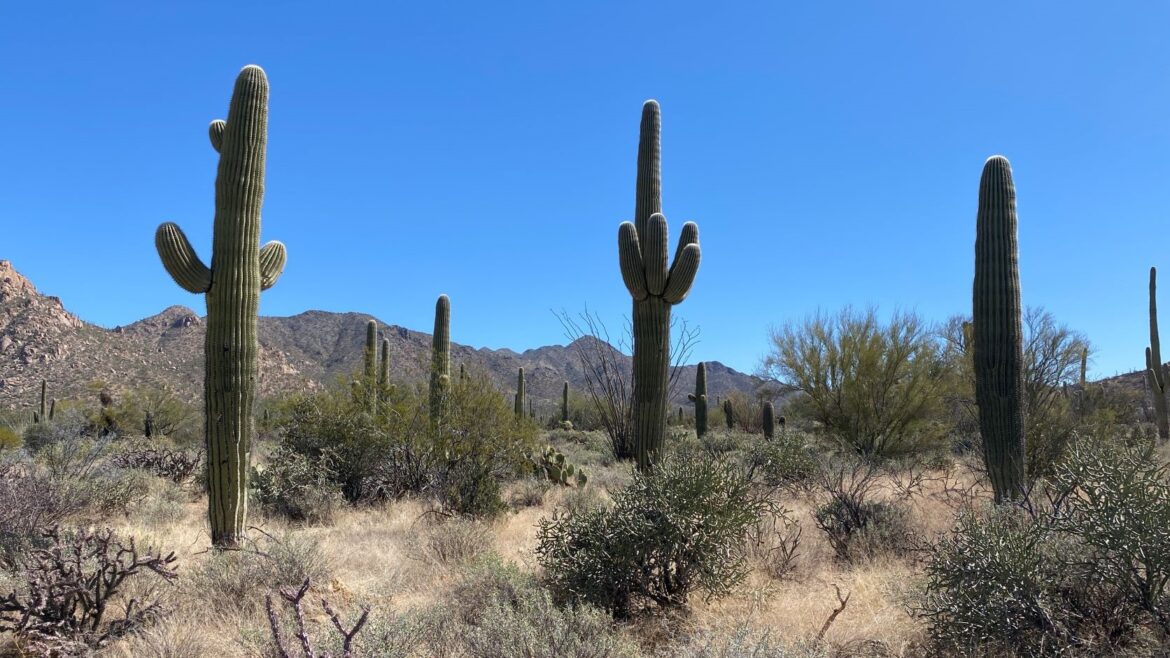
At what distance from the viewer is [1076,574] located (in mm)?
4086

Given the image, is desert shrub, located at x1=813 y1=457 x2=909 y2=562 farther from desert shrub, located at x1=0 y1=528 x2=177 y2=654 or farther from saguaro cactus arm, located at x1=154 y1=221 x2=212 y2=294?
saguaro cactus arm, located at x1=154 y1=221 x2=212 y2=294

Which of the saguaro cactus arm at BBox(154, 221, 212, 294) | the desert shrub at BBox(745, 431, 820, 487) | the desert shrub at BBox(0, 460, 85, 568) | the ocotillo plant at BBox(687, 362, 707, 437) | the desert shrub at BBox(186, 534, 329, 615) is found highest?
the saguaro cactus arm at BBox(154, 221, 212, 294)

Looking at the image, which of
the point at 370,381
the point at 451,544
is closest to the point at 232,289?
the point at 451,544

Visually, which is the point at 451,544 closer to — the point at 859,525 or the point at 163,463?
the point at 859,525

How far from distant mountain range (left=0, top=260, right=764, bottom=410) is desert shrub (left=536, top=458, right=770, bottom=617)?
17.0 meters

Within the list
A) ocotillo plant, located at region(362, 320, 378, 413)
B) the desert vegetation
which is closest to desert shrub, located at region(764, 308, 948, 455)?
the desert vegetation

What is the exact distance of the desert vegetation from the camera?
3.96m

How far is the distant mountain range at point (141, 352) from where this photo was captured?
37.9 m

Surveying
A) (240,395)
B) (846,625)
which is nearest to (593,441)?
(240,395)

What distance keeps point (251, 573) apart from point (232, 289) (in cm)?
314

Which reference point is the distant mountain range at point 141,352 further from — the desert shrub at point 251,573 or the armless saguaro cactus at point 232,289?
the desert shrub at point 251,573

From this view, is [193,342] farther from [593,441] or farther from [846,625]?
[846,625]

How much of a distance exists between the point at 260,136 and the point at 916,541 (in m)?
7.81

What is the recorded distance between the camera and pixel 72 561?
484 cm
